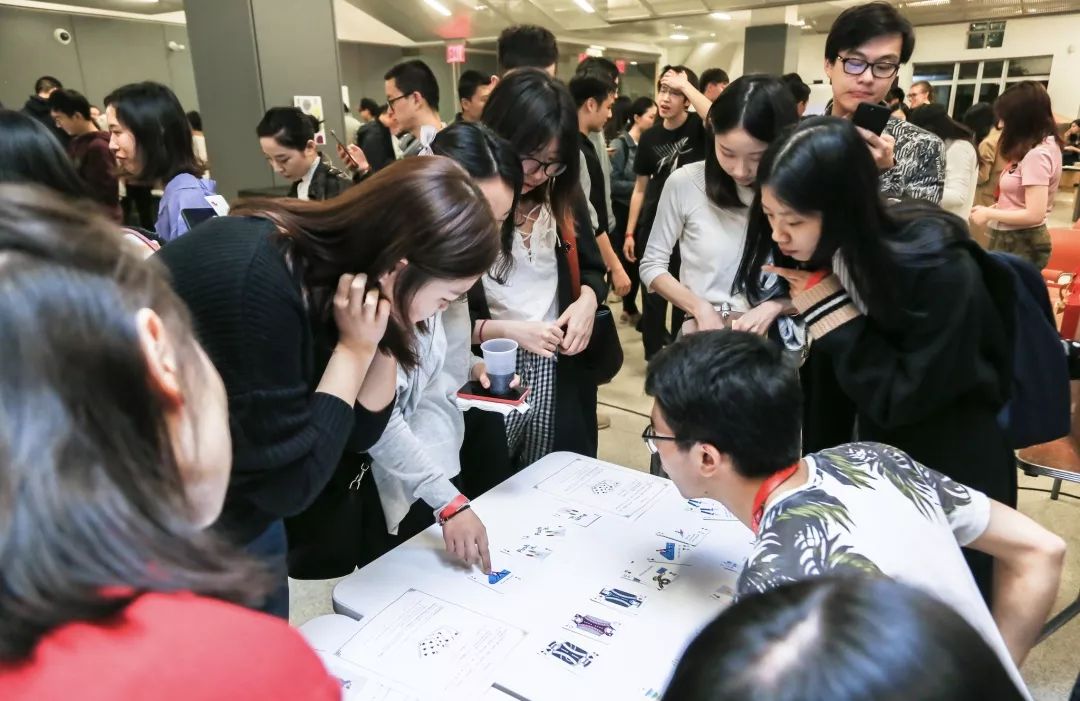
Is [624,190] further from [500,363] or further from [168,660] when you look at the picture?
[168,660]

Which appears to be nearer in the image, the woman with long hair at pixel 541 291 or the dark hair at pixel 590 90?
the woman with long hair at pixel 541 291

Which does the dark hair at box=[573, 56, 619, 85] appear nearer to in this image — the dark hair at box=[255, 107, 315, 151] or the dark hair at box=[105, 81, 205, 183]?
the dark hair at box=[255, 107, 315, 151]

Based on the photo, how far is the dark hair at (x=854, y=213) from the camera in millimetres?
1293

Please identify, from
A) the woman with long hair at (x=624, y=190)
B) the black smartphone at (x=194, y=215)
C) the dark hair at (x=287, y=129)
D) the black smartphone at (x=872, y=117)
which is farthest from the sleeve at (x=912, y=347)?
the woman with long hair at (x=624, y=190)

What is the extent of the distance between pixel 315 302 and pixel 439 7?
27.1 ft

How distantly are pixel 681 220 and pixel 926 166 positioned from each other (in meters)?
0.66

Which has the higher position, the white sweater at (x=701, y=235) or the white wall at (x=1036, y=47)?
the white wall at (x=1036, y=47)

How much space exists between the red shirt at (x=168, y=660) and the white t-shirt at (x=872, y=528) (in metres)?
0.62

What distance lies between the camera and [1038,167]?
10.7 ft

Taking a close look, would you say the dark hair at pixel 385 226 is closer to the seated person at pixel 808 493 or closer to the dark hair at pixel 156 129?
the seated person at pixel 808 493

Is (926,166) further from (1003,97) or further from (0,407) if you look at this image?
(1003,97)

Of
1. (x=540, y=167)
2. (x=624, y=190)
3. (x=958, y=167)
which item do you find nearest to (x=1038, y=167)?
(x=958, y=167)

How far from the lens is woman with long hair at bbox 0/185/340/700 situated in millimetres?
385

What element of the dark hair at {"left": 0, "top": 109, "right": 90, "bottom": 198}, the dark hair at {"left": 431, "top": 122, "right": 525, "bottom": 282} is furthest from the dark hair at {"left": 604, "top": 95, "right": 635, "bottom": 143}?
the dark hair at {"left": 0, "top": 109, "right": 90, "bottom": 198}
